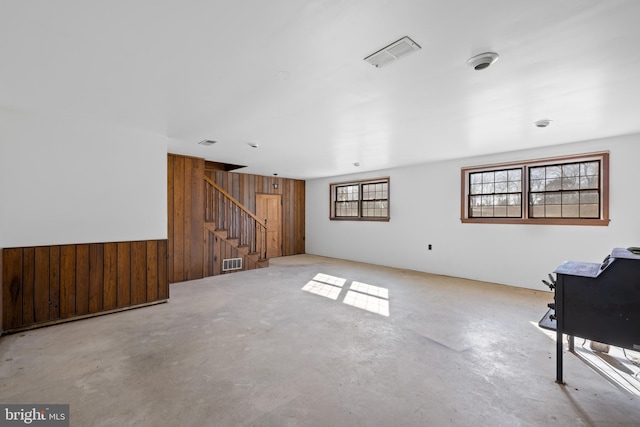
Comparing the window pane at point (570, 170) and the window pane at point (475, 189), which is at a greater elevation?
the window pane at point (570, 170)

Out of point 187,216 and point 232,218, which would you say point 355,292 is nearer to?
point 232,218

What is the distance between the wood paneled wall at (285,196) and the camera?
25.8 feet

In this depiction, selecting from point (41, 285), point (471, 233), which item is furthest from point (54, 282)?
point (471, 233)

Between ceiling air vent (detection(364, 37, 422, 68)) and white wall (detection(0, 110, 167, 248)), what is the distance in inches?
141

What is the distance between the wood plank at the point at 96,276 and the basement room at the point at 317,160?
0.02m

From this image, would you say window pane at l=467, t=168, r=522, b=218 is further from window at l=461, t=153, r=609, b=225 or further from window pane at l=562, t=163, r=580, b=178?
window pane at l=562, t=163, r=580, b=178

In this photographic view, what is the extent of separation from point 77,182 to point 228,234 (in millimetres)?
3252

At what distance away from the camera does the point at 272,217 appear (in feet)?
28.9

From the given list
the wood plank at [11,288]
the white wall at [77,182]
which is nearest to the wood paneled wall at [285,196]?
the white wall at [77,182]

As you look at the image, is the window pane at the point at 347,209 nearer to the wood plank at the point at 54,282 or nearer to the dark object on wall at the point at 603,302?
the dark object on wall at the point at 603,302

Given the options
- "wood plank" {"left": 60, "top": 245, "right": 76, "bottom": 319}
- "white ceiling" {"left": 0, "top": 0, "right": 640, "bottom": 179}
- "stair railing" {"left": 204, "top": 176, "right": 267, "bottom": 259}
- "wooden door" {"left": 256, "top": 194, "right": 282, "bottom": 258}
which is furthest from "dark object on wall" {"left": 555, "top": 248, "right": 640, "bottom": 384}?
"wooden door" {"left": 256, "top": 194, "right": 282, "bottom": 258}

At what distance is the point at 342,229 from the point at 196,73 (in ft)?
21.6

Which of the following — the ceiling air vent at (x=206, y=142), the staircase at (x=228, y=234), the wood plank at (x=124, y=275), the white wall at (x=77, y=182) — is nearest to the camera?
the white wall at (x=77, y=182)

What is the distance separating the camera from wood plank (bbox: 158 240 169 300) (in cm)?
426
